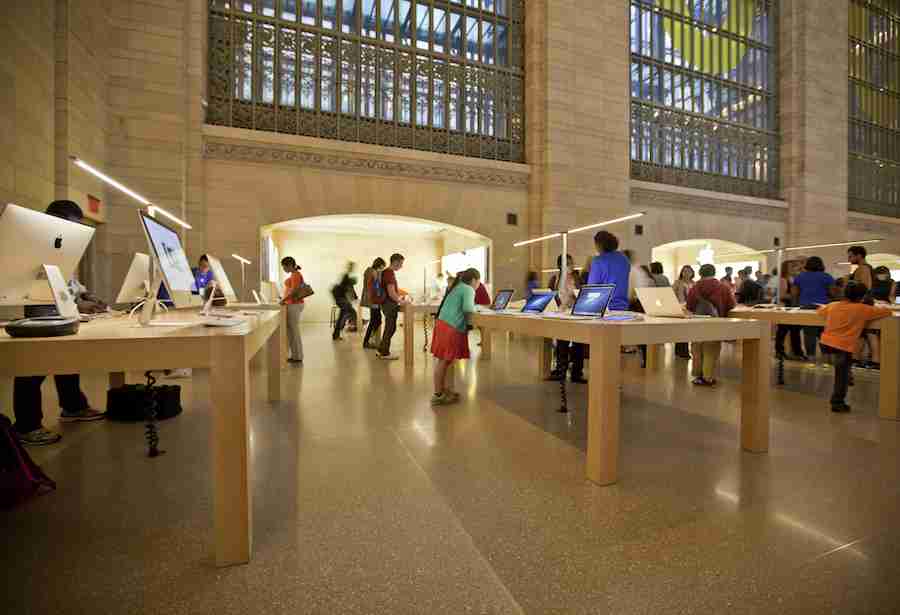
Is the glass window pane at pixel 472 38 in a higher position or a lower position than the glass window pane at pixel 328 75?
higher

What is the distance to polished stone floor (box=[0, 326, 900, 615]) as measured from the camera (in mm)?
1455

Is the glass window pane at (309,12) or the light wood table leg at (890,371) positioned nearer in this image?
the light wood table leg at (890,371)

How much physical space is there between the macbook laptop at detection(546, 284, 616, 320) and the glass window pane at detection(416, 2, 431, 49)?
30.1ft

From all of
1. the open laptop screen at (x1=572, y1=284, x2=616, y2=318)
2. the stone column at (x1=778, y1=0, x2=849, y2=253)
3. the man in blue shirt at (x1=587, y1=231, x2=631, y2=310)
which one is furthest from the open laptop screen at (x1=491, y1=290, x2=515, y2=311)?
the stone column at (x1=778, y1=0, x2=849, y2=253)

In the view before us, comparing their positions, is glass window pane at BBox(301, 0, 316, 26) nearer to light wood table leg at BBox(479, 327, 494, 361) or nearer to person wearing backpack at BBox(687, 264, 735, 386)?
light wood table leg at BBox(479, 327, 494, 361)

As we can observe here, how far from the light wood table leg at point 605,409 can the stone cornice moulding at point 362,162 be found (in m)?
8.14

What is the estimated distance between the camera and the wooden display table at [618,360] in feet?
7.65

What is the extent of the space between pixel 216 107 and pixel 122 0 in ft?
6.37

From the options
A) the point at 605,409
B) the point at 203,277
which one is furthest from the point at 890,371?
the point at 203,277

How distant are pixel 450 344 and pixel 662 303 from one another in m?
1.66

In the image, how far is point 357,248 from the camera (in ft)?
48.3

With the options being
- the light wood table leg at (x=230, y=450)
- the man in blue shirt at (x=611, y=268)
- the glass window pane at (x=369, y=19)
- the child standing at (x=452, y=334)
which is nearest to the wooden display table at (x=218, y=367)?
the light wood table leg at (x=230, y=450)

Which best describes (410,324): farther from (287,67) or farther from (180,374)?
(287,67)

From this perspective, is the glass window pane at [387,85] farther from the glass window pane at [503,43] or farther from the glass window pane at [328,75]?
the glass window pane at [503,43]
